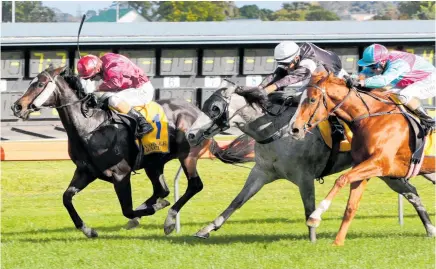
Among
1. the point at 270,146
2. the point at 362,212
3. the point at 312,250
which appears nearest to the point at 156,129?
the point at 270,146

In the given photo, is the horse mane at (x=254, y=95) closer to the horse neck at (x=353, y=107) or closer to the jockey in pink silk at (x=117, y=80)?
the horse neck at (x=353, y=107)

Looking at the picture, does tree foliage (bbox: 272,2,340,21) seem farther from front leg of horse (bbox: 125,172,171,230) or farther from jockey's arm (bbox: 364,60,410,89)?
jockey's arm (bbox: 364,60,410,89)

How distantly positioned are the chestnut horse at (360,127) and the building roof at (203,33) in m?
12.0

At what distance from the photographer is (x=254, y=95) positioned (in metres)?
10.2

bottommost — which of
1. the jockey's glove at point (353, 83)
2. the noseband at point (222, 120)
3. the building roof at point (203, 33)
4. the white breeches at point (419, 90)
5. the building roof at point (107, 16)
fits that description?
the building roof at point (107, 16)

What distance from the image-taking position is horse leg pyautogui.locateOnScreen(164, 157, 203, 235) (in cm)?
1102

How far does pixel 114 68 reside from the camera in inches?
439

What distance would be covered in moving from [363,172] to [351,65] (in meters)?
13.2

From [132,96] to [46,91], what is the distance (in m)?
0.97

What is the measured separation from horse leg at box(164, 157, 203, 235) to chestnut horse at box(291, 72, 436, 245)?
2.07 meters

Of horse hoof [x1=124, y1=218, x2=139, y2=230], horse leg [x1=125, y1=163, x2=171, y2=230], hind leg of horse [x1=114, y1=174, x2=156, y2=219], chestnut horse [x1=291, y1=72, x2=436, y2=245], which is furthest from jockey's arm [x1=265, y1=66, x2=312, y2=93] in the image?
horse hoof [x1=124, y1=218, x2=139, y2=230]

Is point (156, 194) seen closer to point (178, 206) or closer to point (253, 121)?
point (178, 206)

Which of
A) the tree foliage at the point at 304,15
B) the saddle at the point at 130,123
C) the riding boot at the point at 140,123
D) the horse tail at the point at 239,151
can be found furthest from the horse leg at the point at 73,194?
the tree foliage at the point at 304,15

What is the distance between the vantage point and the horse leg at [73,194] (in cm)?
1090
